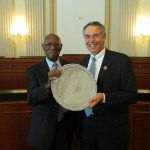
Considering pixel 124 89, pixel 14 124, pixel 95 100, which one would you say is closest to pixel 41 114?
pixel 95 100

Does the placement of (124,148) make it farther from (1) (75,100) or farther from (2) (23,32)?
(2) (23,32)

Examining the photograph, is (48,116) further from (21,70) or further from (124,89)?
(21,70)

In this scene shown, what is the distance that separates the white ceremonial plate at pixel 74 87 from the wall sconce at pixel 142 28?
26.5ft

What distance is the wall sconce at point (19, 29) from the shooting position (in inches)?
363

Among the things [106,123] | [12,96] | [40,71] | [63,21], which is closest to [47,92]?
[40,71]

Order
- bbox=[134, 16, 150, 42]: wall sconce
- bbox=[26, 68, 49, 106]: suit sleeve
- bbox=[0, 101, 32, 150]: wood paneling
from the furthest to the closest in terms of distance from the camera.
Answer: bbox=[134, 16, 150, 42]: wall sconce
bbox=[0, 101, 32, 150]: wood paneling
bbox=[26, 68, 49, 106]: suit sleeve

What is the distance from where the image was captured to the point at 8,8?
921 centimetres

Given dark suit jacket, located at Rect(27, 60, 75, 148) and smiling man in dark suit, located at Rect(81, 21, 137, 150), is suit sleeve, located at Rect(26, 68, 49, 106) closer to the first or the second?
dark suit jacket, located at Rect(27, 60, 75, 148)

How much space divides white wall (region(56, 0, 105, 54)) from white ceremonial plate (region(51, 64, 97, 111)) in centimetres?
783

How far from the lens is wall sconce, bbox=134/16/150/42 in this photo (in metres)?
9.14

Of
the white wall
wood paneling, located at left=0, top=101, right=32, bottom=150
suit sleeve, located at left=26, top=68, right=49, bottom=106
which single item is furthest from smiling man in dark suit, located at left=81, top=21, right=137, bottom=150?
the white wall

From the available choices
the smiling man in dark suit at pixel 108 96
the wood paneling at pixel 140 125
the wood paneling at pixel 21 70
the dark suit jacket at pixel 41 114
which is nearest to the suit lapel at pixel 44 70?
the dark suit jacket at pixel 41 114

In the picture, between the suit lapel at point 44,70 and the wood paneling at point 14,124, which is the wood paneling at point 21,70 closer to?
the wood paneling at point 14,124

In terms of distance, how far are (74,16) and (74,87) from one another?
8014 mm
